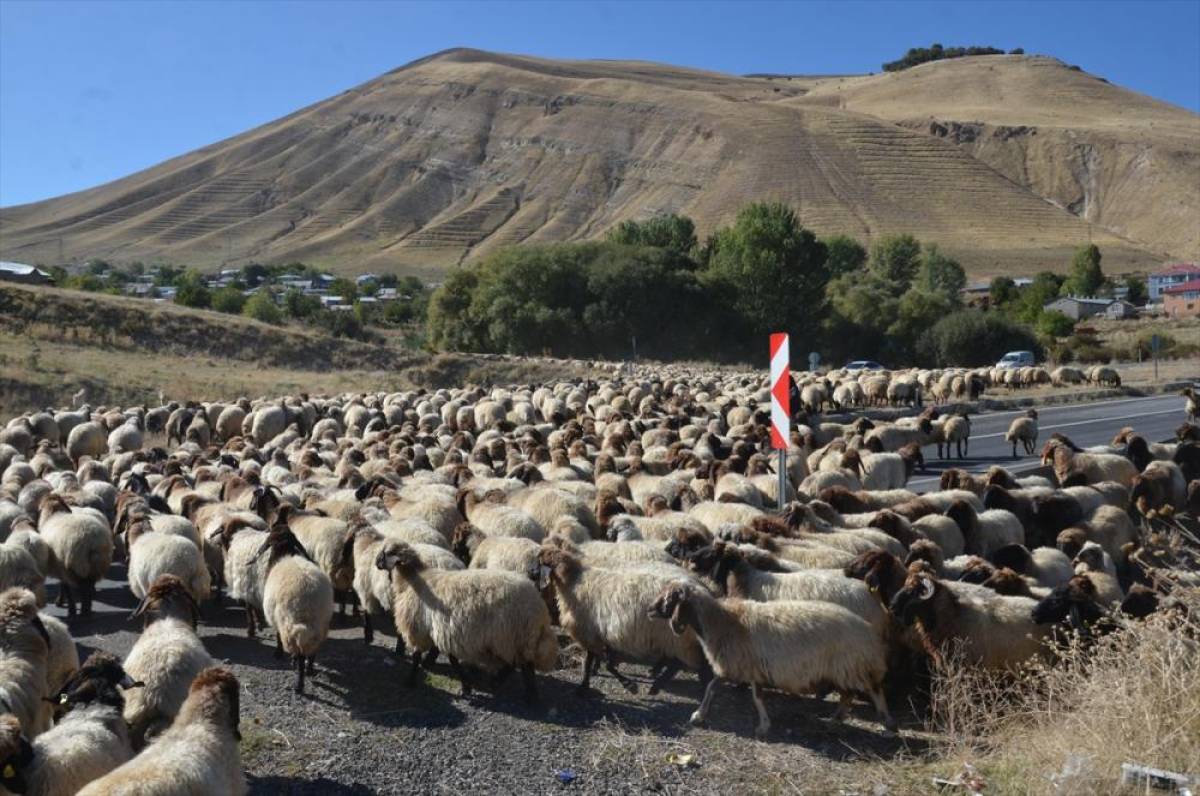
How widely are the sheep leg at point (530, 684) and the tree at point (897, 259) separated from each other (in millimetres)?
95208

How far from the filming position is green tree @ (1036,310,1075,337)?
6725 cm

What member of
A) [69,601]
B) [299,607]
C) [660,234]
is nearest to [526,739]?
[299,607]

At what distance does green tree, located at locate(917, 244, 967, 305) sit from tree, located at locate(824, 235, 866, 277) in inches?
259

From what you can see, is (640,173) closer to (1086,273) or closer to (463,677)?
(1086,273)

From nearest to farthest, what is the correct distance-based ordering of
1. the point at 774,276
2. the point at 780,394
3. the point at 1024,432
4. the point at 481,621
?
1. the point at 481,621
2. the point at 780,394
3. the point at 1024,432
4. the point at 774,276

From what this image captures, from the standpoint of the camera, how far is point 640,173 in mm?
146750

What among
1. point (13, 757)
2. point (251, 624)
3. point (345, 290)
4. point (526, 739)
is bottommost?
point (526, 739)

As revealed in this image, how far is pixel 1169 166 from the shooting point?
137 meters

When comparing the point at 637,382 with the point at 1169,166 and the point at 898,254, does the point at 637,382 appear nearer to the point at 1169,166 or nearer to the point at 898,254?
the point at 898,254

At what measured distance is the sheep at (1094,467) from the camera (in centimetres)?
1491

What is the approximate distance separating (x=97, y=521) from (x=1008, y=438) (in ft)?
58.4

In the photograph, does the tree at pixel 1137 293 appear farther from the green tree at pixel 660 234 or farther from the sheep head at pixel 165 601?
the sheep head at pixel 165 601

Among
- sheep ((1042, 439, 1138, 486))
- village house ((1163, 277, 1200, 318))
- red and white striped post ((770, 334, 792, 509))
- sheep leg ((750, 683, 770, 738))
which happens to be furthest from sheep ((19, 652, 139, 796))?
village house ((1163, 277, 1200, 318))

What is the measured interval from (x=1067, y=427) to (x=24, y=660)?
2424 cm
